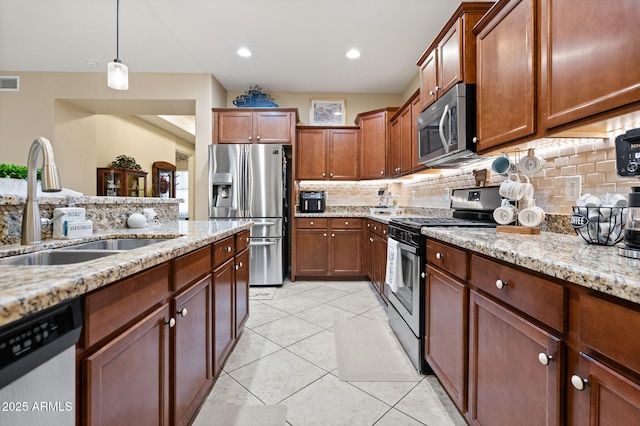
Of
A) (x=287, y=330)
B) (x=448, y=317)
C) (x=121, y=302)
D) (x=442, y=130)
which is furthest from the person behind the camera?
(x=287, y=330)

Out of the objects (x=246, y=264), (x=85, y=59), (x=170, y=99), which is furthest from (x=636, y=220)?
(x=85, y=59)

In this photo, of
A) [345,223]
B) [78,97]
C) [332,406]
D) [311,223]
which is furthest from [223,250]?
[78,97]

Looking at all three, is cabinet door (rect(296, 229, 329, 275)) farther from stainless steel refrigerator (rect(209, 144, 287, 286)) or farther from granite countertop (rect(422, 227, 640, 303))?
granite countertop (rect(422, 227, 640, 303))

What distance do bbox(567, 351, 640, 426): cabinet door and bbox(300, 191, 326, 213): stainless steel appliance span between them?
142 inches

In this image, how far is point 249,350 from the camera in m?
2.16

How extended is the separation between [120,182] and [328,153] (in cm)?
401

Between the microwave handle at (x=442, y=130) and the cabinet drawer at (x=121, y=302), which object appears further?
the microwave handle at (x=442, y=130)

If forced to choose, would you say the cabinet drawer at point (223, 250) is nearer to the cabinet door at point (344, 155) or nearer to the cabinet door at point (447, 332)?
the cabinet door at point (447, 332)

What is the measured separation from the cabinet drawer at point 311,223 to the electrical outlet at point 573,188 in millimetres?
2759

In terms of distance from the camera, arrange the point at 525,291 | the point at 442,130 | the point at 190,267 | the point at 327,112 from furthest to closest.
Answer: the point at 327,112, the point at 442,130, the point at 190,267, the point at 525,291

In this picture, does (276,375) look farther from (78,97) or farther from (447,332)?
(78,97)

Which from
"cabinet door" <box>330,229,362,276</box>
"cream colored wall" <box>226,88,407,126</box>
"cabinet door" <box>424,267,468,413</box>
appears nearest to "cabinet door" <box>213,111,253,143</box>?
"cream colored wall" <box>226,88,407,126</box>

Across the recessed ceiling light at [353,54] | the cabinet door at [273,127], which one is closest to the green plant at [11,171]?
the cabinet door at [273,127]

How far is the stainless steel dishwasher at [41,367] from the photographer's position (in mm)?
510
